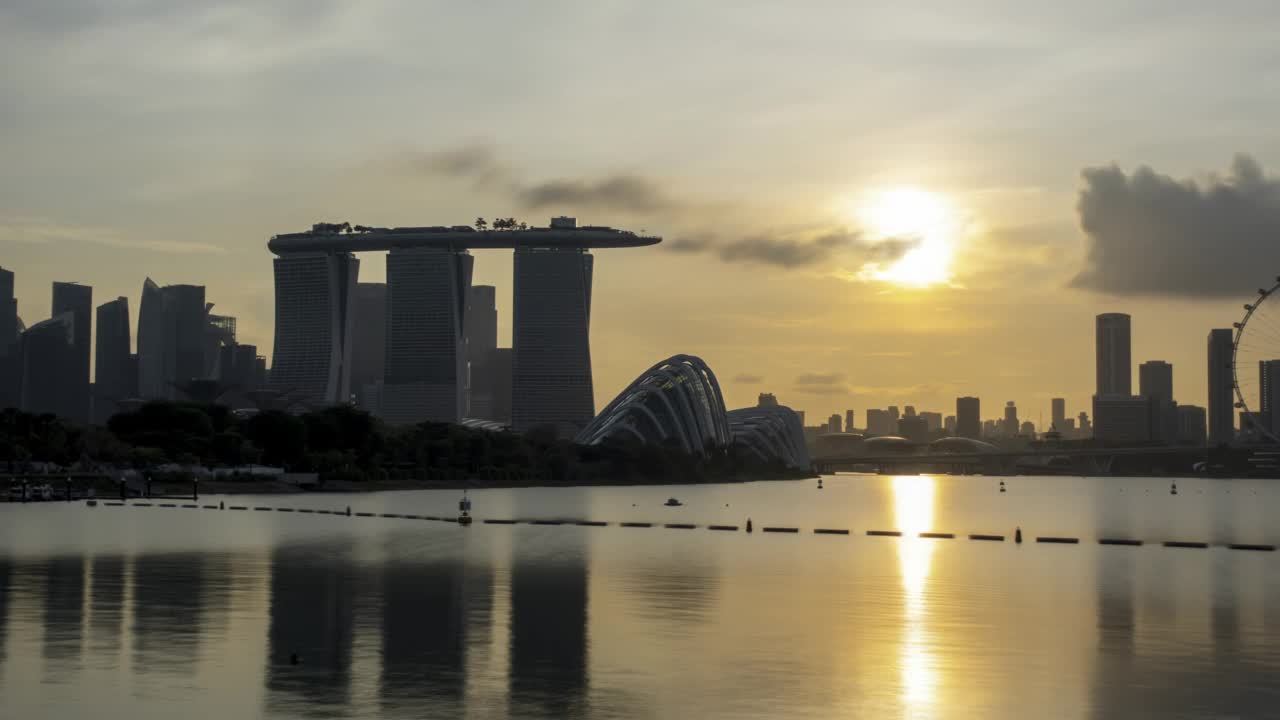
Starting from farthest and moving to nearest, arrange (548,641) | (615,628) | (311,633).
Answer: (615,628) → (311,633) → (548,641)

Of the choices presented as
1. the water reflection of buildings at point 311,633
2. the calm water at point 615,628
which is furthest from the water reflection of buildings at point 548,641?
the water reflection of buildings at point 311,633

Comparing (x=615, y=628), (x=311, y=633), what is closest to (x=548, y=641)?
(x=615, y=628)

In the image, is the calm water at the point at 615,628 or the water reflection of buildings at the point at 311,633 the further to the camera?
the calm water at the point at 615,628

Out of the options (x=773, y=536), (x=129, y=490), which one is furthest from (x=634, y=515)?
(x=129, y=490)

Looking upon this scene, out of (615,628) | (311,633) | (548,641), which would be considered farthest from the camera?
(615,628)

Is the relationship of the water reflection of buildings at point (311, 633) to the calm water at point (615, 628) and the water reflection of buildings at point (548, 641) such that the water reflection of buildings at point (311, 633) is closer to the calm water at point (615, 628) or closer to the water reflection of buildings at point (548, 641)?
the calm water at point (615, 628)

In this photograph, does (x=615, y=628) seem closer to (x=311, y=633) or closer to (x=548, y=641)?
(x=548, y=641)

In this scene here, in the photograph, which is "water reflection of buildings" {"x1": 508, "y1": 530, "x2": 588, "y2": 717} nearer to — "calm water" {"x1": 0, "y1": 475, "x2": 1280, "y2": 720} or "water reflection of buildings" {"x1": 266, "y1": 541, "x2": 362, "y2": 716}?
"calm water" {"x1": 0, "y1": 475, "x2": 1280, "y2": 720}
